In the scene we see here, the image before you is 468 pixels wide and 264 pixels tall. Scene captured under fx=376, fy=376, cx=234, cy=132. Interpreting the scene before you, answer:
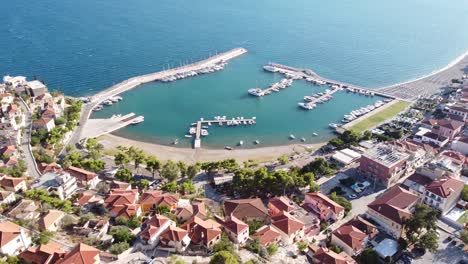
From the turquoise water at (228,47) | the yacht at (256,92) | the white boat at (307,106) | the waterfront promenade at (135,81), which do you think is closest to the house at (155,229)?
the turquoise water at (228,47)

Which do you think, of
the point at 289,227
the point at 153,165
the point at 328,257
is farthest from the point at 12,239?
the point at 328,257

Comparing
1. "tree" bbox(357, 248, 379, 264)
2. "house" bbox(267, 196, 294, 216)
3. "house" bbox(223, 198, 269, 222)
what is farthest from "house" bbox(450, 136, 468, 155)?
"house" bbox(223, 198, 269, 222)

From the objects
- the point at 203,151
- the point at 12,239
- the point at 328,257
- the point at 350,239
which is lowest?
the point at 203,151

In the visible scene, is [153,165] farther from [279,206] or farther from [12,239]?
[12,239]

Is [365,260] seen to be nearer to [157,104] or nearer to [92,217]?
→ [92,217]

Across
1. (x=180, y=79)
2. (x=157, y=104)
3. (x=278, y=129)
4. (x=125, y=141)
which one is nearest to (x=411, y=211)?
(x=278, y=129)

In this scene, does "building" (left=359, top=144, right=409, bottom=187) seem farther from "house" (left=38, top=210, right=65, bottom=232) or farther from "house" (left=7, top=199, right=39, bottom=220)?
"house" (left=7, top=199, right=39, bottom=220)
